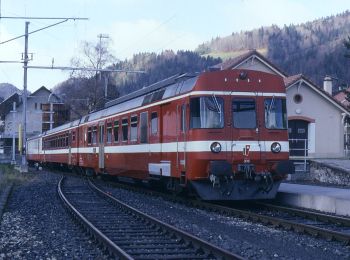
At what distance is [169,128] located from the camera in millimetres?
16078

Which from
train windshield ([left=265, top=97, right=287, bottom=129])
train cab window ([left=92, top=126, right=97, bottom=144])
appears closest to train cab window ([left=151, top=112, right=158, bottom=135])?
train windshield ([left=265, top=97, right=287, bottom=129])

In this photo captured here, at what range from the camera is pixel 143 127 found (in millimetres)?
18406

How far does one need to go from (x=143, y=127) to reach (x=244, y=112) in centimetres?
433

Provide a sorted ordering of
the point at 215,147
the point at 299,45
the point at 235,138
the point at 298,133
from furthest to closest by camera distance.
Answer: the point at 299,45
the point at 298,133
the point at 235,138
the point at 215,147

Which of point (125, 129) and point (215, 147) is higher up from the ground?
point (125, 129)

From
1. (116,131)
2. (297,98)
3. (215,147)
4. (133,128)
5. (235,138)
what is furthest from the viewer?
(297,98)

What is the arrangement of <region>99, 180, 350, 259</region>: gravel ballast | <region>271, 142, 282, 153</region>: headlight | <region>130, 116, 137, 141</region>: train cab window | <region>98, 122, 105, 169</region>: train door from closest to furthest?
<region>99, 180, 350, 259</region>: gravel ballast, <region>271, 142, 282, 153</region>: headlight, <region>130, 116, 137, 141</region>: train cab window, <region>98, 122, 105, 169</region>: train door

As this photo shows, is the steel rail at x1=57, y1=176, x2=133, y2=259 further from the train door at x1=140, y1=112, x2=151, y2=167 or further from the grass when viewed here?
the grass

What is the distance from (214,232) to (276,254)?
2.33 metres

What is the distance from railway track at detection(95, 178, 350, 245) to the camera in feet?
34.2

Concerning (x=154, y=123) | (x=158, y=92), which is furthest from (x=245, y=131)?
(x=158, y=92)

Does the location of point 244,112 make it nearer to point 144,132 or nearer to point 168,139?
point 168,139

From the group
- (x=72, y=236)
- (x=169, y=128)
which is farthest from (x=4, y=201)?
(x=72, y=236)

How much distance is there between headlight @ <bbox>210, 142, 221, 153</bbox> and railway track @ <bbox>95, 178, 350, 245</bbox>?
1.36 meters
